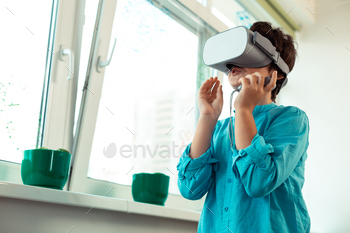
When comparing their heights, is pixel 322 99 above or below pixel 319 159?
above

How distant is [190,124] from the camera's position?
6.41 ft

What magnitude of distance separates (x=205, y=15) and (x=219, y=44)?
1.14 m

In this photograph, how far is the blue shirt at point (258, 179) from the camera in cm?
79

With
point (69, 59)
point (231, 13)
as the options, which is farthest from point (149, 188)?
point (231, 13)

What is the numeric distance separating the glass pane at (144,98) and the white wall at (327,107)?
106cm

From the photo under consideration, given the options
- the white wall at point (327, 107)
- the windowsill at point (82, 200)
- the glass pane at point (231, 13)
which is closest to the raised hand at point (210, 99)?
the windowsill at point (82, 200)

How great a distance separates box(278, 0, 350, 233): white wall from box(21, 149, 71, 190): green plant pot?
194 cm

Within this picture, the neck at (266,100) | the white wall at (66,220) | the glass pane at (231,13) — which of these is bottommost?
the white wall at (66,220)

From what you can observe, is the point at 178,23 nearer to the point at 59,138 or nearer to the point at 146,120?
the point at 146,120

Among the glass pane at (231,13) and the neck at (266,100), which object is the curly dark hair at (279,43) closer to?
the neck at (266,100)

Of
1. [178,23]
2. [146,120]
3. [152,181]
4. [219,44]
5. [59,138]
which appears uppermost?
[178,23]

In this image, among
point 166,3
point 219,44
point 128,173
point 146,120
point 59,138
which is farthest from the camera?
point 166,3

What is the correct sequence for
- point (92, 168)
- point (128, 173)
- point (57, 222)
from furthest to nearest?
1. point (128, 173)
2. point (92, 168)
3. point (57, 222)

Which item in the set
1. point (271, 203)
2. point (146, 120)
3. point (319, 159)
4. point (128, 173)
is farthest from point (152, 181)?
point (319, 159)
